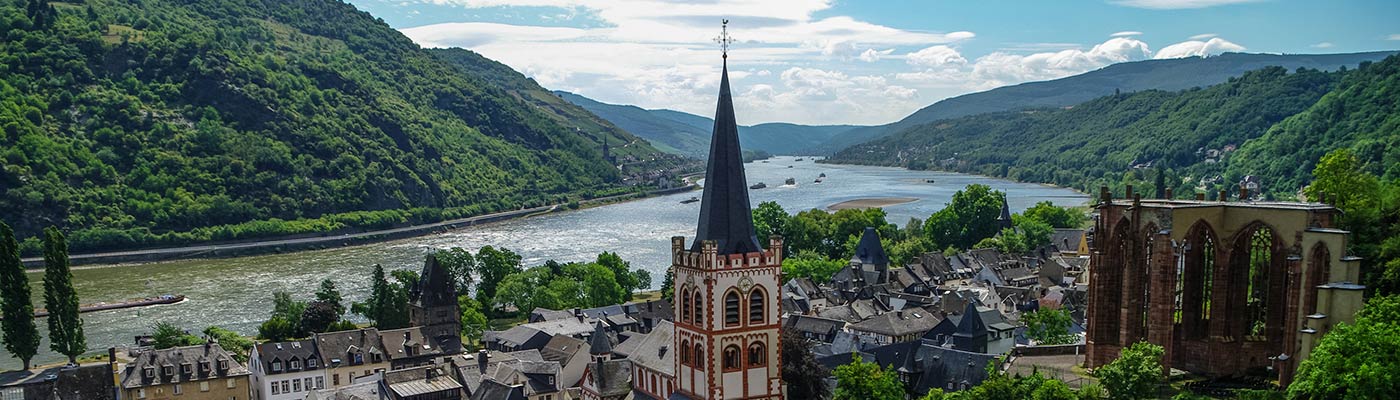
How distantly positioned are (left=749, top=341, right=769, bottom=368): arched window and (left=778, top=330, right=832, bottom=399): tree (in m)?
11.4

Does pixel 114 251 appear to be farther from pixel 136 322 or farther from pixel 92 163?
pixel 136 322

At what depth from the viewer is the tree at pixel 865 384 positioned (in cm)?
4422

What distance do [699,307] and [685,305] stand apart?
917mm

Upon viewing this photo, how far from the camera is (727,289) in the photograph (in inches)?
1394

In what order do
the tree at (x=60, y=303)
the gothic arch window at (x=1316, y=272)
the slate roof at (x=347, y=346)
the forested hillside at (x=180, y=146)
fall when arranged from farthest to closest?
the forested hillside at (x=180, y=146), the tree at (x=60, y=303), the slate roof at (x=347, y=346), the gothic arch window at (x=1316, y=272)

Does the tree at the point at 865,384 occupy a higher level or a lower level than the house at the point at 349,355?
higher

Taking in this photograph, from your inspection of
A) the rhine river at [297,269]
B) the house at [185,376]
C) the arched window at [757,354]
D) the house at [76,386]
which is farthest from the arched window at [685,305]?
the rhine river at [297,269]

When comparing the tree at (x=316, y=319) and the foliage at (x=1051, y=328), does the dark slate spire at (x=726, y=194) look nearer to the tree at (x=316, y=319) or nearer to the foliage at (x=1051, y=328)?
the foliage at (x=1051, y=328)

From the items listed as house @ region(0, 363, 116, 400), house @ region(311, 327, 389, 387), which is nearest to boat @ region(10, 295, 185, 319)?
house @ region(0, 363, 116, 400)

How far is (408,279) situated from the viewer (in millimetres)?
83312

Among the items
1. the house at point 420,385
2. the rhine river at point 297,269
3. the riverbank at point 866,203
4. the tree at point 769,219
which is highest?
the tree at point 769,219

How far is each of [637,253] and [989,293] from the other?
50808mm

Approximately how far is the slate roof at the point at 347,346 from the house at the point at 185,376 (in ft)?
13.3

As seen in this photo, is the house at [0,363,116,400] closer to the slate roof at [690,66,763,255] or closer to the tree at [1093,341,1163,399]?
the slate roof at [690,66,763,255]
